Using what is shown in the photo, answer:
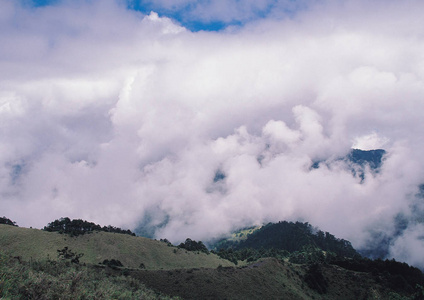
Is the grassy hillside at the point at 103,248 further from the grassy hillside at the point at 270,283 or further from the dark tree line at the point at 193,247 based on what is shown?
the grassy hillside at the point at 270,283

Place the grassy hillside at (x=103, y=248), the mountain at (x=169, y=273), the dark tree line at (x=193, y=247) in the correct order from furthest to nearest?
the dark tree line at (x=193, y=247) → the grassy hillside at (x=103, y=248) → the mountain at (x=169, y=273)

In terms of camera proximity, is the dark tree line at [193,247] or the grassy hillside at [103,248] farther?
the dark tree line at [193,247]

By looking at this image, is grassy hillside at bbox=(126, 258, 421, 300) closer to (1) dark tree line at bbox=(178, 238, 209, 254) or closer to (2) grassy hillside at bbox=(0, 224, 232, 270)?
(2) grassy hillside at bbox=(0, 224, 232, 270)

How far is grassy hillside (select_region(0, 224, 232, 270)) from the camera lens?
97062mm

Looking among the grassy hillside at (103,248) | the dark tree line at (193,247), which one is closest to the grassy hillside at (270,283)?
the grassy hillside at (103,248)

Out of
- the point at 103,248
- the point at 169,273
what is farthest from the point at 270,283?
the point at 103,248

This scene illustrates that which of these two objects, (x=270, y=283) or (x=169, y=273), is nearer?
(x=169, y=273)

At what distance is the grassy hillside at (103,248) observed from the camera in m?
97.1

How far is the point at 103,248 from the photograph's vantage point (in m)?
107

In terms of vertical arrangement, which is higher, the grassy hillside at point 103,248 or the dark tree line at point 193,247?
the dark tree line at point 193,247

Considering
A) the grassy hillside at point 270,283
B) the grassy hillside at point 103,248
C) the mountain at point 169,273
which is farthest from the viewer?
the grassy hillside at point 103,248

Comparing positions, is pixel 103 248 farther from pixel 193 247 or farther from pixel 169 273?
pixel 169 273

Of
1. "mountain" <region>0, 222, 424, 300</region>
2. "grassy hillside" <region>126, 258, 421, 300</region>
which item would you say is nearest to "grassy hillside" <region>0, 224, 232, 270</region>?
"mountain" <region>0, 222, 424, 300</region>

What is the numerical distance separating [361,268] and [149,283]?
85.8 metres
